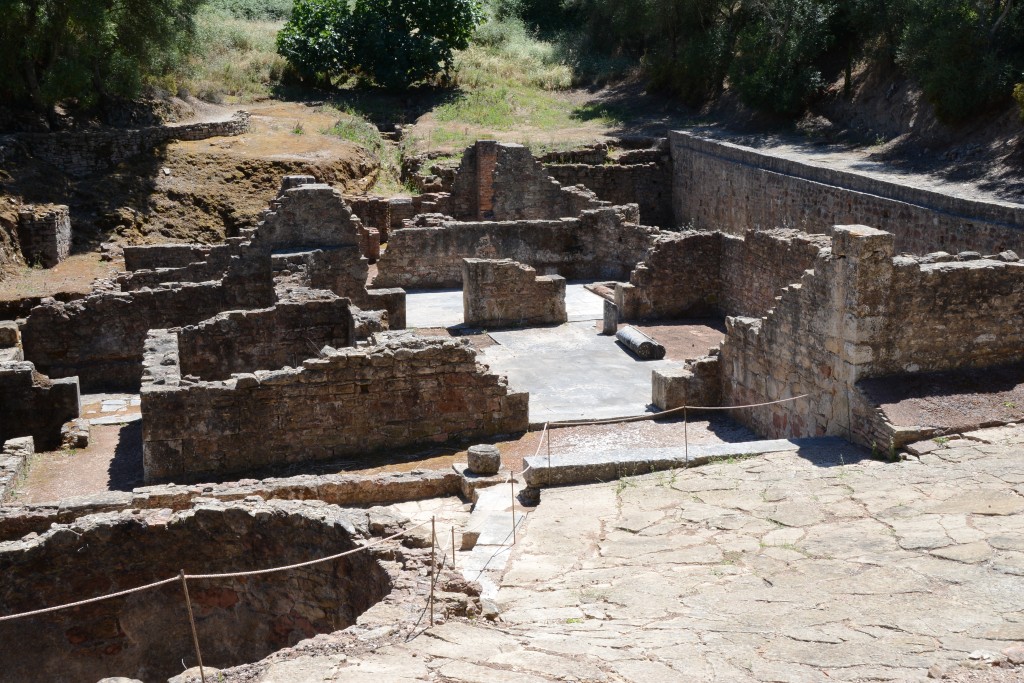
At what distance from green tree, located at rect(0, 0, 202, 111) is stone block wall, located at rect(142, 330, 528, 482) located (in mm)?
15019

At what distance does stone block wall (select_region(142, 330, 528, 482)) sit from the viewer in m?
12.0

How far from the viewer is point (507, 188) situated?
26734 mm

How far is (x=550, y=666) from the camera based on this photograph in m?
6.12

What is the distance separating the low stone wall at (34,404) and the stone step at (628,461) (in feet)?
23.5

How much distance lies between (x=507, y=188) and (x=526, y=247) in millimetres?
3656

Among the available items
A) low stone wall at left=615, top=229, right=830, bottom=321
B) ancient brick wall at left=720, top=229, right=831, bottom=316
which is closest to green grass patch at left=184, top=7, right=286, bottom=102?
low stone wall at left=615, top=229, right=830, bottom=321

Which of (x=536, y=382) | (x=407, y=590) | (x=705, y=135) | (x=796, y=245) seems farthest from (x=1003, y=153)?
(x=407, y=590)

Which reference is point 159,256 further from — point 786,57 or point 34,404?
point 786,57

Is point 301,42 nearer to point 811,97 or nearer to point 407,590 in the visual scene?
point 811,97

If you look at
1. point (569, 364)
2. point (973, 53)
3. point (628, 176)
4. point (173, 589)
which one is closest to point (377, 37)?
point (628, 176)

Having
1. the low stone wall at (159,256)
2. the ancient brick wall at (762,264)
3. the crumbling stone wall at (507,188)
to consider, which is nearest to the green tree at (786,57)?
the crumbling stone wall at (507,188)

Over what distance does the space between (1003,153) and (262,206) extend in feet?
52.1

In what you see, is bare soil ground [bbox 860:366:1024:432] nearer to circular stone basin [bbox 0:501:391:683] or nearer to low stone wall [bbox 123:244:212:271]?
circular stone basin [bbox 0:501:391:683]

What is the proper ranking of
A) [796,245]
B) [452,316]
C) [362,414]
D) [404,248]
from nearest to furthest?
[362,414]
[796,245]
[452,316]
[404,248]
